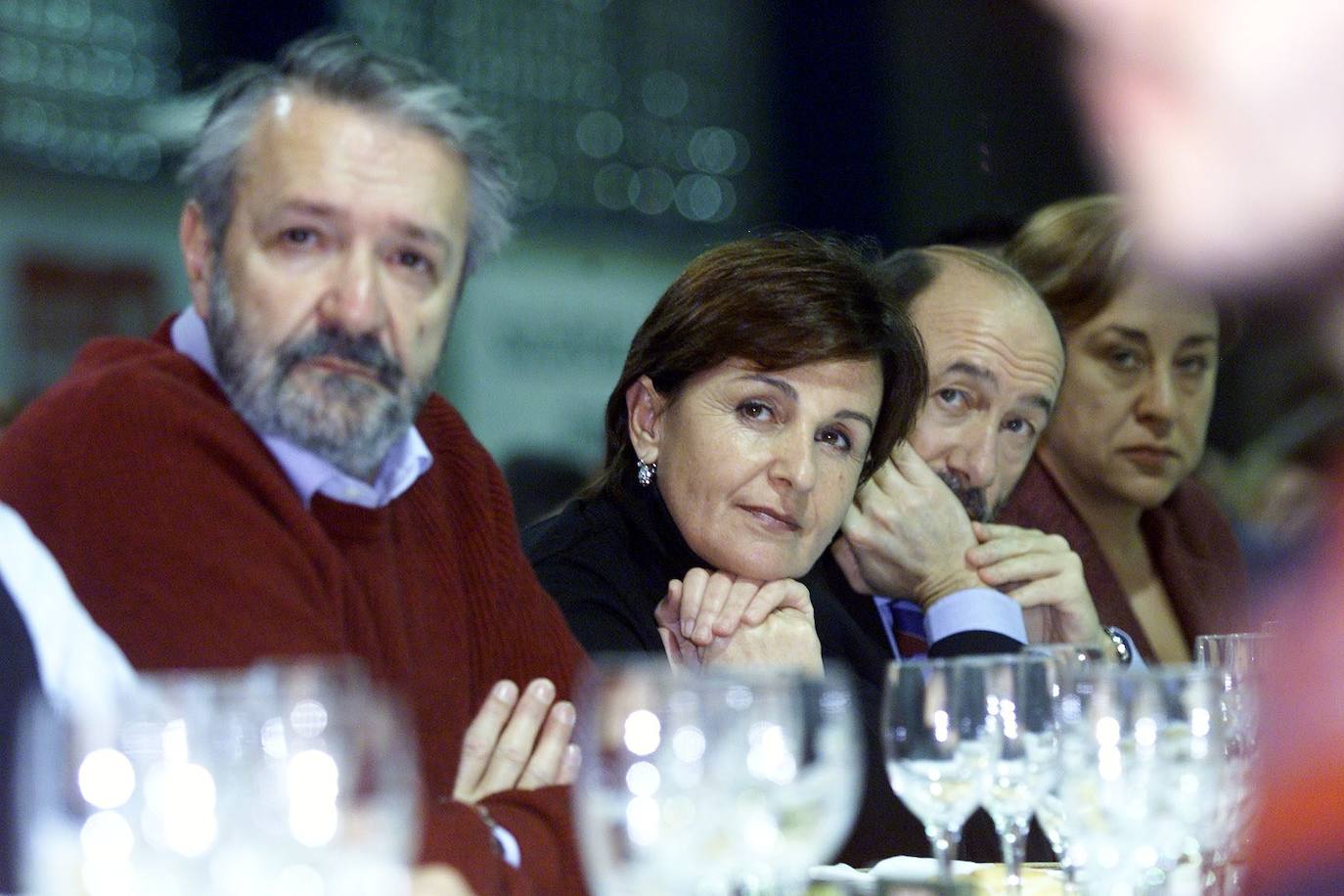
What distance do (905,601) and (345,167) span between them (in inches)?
53.3

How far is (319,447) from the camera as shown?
1702mm

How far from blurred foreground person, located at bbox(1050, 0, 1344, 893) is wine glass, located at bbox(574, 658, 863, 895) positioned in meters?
0.37

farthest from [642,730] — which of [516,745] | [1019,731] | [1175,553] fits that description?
[1175,553]

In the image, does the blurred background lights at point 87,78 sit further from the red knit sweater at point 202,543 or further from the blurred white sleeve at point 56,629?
the blurred white sleeve at point 56,629

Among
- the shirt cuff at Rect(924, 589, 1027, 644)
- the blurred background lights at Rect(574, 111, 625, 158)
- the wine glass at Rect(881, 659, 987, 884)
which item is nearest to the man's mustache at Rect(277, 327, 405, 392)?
the wine glass at Rect(881, 659, 987, 884)

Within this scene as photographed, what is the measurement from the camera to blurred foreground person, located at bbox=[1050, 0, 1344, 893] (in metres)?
0.67

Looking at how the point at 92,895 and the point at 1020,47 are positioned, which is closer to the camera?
the point at 92,895

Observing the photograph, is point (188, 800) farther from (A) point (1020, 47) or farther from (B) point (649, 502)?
(A) point (1020, 47)

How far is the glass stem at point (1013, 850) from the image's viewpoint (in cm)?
141

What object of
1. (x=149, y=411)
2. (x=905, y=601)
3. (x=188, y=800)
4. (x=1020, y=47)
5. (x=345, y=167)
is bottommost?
(x=905, y=601)

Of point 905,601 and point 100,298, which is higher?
point 100,298

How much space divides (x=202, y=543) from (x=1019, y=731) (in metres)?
0.73

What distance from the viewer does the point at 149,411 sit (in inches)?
62.4

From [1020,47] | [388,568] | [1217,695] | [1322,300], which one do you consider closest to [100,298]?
[1020,47]
